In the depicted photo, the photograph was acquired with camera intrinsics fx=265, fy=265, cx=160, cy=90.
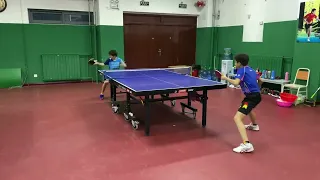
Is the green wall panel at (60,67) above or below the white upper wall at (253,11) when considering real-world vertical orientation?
below

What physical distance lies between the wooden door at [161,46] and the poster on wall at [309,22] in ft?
17.4

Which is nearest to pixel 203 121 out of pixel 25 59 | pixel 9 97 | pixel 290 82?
pixel 290 82

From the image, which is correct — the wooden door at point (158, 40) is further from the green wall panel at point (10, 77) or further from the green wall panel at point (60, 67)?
the green wall panel at point (10, 77)

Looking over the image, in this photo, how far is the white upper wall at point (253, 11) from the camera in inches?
296

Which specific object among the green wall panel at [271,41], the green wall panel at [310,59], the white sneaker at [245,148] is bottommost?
the white sneaker at [245,148]

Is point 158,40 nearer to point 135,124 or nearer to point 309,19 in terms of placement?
point 309,19

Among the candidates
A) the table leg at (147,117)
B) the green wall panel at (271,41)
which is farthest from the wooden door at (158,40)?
the table leg at (147,117)

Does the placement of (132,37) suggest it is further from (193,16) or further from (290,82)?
(290,82)

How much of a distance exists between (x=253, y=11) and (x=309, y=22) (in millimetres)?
2473

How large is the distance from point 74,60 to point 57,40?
895 millimetres

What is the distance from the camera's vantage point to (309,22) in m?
6.52

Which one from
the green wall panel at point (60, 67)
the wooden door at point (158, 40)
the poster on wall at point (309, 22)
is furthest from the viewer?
the wooden door at point (158, 40)

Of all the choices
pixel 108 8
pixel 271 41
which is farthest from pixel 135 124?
pixel 108 8

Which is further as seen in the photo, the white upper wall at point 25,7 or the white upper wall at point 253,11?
the white upper wall at point 25,7
